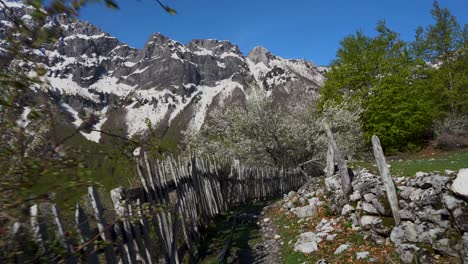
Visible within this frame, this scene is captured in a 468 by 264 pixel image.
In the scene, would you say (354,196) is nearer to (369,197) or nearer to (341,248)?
(369,197)

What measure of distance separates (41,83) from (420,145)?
34825 mm

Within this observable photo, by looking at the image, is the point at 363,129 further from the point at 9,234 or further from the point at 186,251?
the point at 9,234

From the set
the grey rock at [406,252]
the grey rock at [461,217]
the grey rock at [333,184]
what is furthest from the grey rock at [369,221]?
the grey rock at [333,184]

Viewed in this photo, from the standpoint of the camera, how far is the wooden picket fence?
10.5ft

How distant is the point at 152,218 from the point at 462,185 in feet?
17.0

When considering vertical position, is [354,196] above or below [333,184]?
below

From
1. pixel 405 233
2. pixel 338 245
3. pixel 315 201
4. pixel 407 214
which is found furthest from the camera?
pixel 315 201

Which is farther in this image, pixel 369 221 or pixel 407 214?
pixel 369 221

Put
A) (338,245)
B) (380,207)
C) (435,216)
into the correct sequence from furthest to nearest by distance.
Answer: (380,207)
(338,245)
(435,216)

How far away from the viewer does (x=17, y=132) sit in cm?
257

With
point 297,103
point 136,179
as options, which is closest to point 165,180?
point 136,179

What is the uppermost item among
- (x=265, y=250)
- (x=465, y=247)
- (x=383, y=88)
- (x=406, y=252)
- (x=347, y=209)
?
(x=383, y=88)

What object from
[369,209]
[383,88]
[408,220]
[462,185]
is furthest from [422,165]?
[383,88]

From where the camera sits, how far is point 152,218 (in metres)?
5.65
